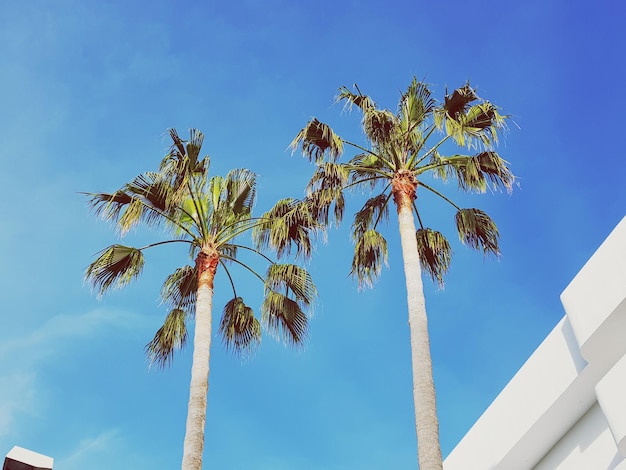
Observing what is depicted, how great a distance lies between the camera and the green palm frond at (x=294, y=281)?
49.9 feet

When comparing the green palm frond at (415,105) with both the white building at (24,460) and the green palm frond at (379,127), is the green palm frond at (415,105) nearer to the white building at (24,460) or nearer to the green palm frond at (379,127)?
the green palm frond at (379,127)

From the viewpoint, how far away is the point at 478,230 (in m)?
14.8

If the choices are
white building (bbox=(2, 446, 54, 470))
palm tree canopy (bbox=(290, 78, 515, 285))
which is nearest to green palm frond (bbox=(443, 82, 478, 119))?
palm tree canopy (bbox=(290, 78, 515, 285))

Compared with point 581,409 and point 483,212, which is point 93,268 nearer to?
point 483,212

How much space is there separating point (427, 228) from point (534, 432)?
6481 mm

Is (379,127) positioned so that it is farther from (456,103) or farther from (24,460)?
(24,460)

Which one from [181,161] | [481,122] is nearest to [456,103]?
[481,122]

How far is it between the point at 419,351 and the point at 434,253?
3.68 metres

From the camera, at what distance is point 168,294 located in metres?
15.6

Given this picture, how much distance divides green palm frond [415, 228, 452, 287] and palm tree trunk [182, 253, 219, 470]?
13.0ft

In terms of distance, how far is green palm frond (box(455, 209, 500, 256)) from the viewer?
1475 cm

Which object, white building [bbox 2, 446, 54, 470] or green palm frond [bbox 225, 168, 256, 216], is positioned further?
green palm frond [bbox 225, 168, 256, 216]

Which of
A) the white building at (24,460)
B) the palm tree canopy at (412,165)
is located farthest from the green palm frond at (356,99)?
the white building at (24,460)

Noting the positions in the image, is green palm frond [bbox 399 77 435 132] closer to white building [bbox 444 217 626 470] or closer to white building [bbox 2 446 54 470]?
white building [bbox 444 217 626 470]
